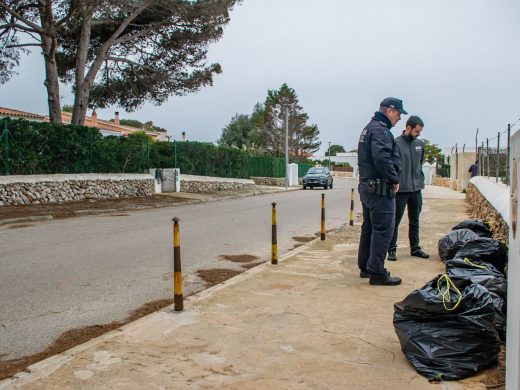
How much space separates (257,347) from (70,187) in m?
16.0

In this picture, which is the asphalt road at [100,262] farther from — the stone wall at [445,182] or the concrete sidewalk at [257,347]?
the stone wall at [445,182]

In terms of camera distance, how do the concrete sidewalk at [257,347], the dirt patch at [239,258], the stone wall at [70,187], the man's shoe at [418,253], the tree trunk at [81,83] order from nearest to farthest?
1. the concrete sidewalk at [257,347]
2. the man's shoe at [418,253]
3. the dirt patch at [239,258]
4. the stone wall at [70,187]
5. the tree trunk at [81,83]

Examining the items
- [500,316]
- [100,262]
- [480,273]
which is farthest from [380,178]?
[100,262]

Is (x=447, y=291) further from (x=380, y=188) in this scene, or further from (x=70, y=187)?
(x=70, y=187)

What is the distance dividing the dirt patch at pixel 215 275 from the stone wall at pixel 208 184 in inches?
738

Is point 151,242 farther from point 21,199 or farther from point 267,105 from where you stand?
point 267,105

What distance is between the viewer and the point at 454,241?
276 inches

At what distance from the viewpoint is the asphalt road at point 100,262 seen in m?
5.35

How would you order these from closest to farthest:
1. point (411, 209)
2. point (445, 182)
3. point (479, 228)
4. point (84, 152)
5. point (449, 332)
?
1. point (449, 332)
2. point (479, 228)
3. point (411, 209)
4. point (84, 152)
5. point (445, 182)

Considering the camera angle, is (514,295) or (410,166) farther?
(410,166)

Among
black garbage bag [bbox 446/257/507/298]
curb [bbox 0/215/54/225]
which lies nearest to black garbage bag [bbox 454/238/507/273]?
black garbage bag [bbox 446/257/507/298]

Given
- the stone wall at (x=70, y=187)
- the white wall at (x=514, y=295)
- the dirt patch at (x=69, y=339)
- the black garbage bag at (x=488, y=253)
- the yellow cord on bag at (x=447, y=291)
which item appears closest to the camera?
the white wall at (x=514, y=295)

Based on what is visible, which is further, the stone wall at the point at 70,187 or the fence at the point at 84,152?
the fence at the point at 84,152

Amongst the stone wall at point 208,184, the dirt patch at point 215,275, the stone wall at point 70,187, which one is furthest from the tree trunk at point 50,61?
the dirt patch at point 215,275
